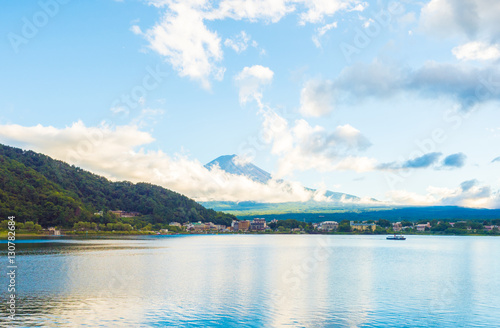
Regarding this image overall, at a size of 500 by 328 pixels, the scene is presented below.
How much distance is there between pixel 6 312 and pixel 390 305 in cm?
2397

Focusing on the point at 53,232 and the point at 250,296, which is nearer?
the point at 250,296

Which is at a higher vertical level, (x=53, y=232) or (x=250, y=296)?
(x=250, y=296)

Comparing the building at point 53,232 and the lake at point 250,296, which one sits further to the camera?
the building at point 53,232

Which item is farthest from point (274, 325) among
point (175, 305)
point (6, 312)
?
point (6, 312)

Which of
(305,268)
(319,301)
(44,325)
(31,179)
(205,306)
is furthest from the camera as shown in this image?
(31,179)

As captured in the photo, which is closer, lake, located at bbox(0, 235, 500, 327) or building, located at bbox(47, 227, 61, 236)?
lake, located at bbox(0, 235, 500, 327)

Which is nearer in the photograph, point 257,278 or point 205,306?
point 205,306

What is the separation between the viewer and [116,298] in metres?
28.9

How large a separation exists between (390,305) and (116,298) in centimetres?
1897

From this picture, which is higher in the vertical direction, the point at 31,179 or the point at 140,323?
the point at 31,179

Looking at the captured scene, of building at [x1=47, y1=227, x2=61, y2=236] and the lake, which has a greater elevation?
the lake

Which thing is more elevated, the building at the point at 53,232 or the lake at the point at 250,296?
the lake at the point at 250,296

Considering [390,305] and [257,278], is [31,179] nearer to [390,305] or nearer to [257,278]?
[257,278]

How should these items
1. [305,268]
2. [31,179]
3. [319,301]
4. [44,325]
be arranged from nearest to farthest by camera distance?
[44,325] < [319,301] < [305,268] < [31,179]
